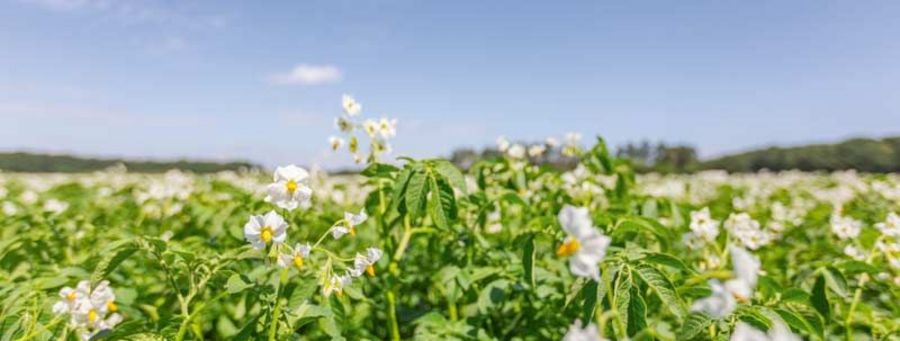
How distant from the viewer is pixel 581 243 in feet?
3.33

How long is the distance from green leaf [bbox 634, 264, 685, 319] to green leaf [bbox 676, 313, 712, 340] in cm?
16

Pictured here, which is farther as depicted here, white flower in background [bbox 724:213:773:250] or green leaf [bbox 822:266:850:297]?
white flower in background [bbox 724:213:773:250]

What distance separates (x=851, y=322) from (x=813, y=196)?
6.11 metres

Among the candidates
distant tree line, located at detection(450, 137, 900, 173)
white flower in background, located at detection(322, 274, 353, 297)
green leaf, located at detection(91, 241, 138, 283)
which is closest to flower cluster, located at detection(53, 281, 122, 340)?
green leaf, located at detection(91, 241, 138, 283)

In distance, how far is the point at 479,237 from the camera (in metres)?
2.60

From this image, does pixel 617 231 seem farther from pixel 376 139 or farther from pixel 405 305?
pixel 405 305

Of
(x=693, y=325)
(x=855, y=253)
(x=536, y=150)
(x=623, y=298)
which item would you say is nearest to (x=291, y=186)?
(x=623, y=298)

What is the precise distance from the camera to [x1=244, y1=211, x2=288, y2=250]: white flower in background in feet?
5.00

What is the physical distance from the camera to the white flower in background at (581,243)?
3.28 ft

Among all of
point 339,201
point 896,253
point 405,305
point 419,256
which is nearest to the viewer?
point 896,253

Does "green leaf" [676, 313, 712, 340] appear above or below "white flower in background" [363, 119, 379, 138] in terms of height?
below

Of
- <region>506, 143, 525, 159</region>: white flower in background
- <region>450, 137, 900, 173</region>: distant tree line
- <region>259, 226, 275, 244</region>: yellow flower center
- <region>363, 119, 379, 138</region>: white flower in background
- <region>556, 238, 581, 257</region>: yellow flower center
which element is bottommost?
<region>450, 137, 900, 173</region>: distant tree line

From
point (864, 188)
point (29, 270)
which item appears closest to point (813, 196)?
point (864, 188)

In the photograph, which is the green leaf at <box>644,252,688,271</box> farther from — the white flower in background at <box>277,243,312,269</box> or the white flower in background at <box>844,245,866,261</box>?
the white flower in background at <box>844,245,866,261</box>
